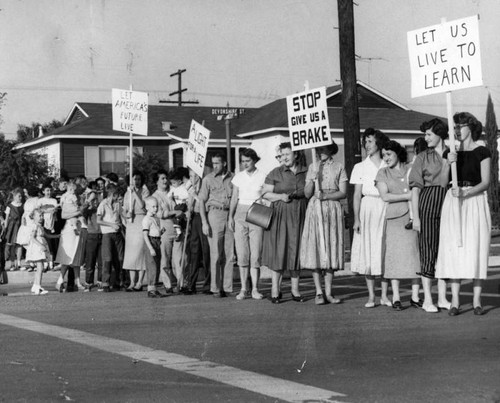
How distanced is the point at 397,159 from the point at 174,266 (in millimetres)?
4730

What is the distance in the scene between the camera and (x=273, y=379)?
746cm

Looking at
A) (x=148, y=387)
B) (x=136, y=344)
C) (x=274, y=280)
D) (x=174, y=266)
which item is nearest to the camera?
(x=148, y=387)

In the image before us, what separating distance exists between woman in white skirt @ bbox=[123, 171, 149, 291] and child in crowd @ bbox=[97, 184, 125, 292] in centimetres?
40

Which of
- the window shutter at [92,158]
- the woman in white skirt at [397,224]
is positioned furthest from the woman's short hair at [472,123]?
the window shutter at [92,158]

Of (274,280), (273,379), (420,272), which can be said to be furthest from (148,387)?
(274,280)

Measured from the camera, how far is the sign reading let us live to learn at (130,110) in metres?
18.4

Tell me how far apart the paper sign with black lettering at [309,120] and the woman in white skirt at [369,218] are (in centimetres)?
91

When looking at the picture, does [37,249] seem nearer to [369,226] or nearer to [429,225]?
[369,226]

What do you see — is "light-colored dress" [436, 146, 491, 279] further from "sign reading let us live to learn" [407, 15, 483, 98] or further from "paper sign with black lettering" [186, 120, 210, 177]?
"paper sign with black lettering" [186, 120, 210, 177]

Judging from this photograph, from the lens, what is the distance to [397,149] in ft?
39.7

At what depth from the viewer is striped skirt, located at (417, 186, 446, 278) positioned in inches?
452

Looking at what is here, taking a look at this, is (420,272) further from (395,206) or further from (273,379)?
(273,379)

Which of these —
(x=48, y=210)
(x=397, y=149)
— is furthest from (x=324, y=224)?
(x=48, y=210)

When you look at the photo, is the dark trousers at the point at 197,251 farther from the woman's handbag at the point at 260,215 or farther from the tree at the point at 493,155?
the tree at the point at 493,155
